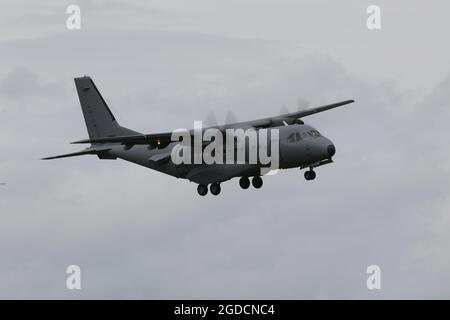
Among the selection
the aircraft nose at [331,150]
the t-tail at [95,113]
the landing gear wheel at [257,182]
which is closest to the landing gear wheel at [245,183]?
the landing gear wheel at [257,182]

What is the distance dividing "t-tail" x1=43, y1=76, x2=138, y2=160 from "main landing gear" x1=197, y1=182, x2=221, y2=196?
5658 millimetres

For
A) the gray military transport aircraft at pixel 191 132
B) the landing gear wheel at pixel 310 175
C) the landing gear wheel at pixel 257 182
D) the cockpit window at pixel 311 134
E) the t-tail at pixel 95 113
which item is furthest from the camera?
the t-tail at pixel 95 113

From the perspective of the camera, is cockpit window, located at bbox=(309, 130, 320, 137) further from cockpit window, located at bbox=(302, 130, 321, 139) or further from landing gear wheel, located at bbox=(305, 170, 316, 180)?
landing gear wheel, located at bbox=(305, 170, 316, 180)

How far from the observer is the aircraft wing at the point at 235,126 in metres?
50.2

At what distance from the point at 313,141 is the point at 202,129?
567 cm

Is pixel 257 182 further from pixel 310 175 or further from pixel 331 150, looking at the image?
pixel 331 150

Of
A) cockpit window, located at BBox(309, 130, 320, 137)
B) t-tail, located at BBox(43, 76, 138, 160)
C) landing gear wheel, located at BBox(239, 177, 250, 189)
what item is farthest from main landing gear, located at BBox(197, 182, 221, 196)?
cockpit window, located at BBox(309, 130, 320, 137)

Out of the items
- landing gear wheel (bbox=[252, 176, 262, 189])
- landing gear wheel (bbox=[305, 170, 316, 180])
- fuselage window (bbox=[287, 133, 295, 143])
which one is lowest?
landing gear wheel (bbox=[305, 170, 316, 180])

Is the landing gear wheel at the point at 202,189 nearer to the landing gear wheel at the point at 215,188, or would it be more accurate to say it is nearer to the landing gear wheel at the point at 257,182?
the landing gear wheel at the point at 215,188

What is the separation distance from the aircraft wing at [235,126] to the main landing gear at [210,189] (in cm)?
319

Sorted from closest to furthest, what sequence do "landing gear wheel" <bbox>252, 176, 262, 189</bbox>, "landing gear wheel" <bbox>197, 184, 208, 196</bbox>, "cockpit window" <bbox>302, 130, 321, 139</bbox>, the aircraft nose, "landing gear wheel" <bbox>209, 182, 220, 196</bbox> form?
the aircraft nose, "cockpit window" <bbox>302, 130, 321, 139</bbox>, "landing gear wheel" <bbox>209, 182, 220, 196</bbox>, "landing gear wheel" <bbox>197, 184, 208, 196</bbox>, "landing gear wheel" <bbox>252, 176, 262, 189</bbox>

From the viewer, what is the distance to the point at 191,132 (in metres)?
51.3

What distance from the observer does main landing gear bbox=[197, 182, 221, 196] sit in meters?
53.1

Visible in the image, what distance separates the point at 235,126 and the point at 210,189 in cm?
357
